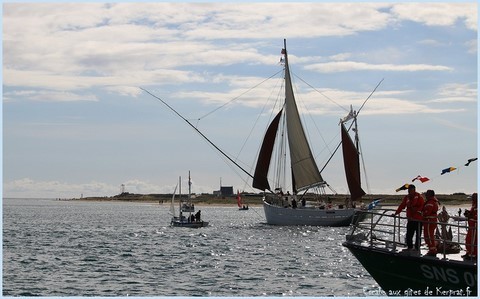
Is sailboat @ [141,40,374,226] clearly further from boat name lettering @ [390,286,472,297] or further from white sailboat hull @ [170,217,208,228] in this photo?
boat name lettering @ [390,286,472,297]

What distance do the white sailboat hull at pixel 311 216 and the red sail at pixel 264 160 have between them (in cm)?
379

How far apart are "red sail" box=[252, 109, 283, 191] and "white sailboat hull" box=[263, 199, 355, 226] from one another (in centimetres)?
379

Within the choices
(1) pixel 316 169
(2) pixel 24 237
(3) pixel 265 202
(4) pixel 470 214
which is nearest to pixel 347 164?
(1) pixel 316 169

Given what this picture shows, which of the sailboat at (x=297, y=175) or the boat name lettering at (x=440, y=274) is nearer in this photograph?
the boat name lettering at (x=440, y=274)

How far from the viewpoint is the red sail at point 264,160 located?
88.6m

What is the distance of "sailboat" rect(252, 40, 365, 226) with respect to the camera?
8938 cm

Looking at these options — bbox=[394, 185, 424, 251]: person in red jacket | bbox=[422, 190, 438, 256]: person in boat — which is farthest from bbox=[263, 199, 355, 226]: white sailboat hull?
bbox=[422, 190, 438, 256]: person in boat

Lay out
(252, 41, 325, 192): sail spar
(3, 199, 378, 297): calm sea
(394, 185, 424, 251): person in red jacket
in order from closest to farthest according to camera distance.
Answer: (394, 185, 424, 251): person in red jacket
(3, 199, 378, 297): calm sea
(252, 41, 325, 192): sail spar

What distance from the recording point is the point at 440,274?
77.9ft

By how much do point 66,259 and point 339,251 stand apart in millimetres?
17480

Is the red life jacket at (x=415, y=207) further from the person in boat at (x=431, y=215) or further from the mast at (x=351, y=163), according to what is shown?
the mast at (x=351, y=163)

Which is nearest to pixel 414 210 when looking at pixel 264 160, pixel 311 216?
pixel 264 160

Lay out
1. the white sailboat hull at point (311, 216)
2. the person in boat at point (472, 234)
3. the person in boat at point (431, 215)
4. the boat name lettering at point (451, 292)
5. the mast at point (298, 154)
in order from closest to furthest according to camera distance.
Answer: the boat name lettering at point (451, 292) → the person in boat at point (472, 234) → the person in boat at point (431, 215) → the white sailboat hull at point (311, 216) → the mast at point (298, 154)

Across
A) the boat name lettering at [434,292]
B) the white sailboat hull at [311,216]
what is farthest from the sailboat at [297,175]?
the boat name lettering at [434,292]
